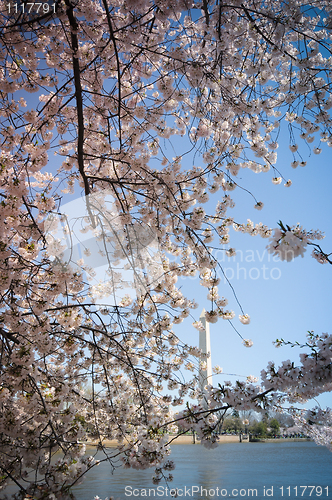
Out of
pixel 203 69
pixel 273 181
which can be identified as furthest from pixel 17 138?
pixel 273 181

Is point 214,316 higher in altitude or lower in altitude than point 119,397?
higher

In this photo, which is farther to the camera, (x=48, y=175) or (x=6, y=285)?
(x=48, y=175)

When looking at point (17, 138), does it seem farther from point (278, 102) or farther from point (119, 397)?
point (119, 397)

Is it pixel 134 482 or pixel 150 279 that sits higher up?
pixel 150 279

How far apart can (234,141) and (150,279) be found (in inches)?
64.7

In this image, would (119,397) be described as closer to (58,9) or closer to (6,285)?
(6,285)

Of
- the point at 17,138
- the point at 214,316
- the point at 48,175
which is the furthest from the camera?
the point at 48,175

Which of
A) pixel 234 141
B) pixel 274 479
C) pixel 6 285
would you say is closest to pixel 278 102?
pixel 234 141

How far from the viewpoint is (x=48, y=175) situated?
382cm

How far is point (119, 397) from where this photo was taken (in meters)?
3.83

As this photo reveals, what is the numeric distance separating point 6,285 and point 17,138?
1.32 meters

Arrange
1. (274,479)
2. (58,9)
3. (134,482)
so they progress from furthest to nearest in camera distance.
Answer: (274,479) < (134,482) < (58,9)

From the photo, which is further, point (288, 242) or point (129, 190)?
point (129, 190)

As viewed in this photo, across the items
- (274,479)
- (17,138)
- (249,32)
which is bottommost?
(274,479)
